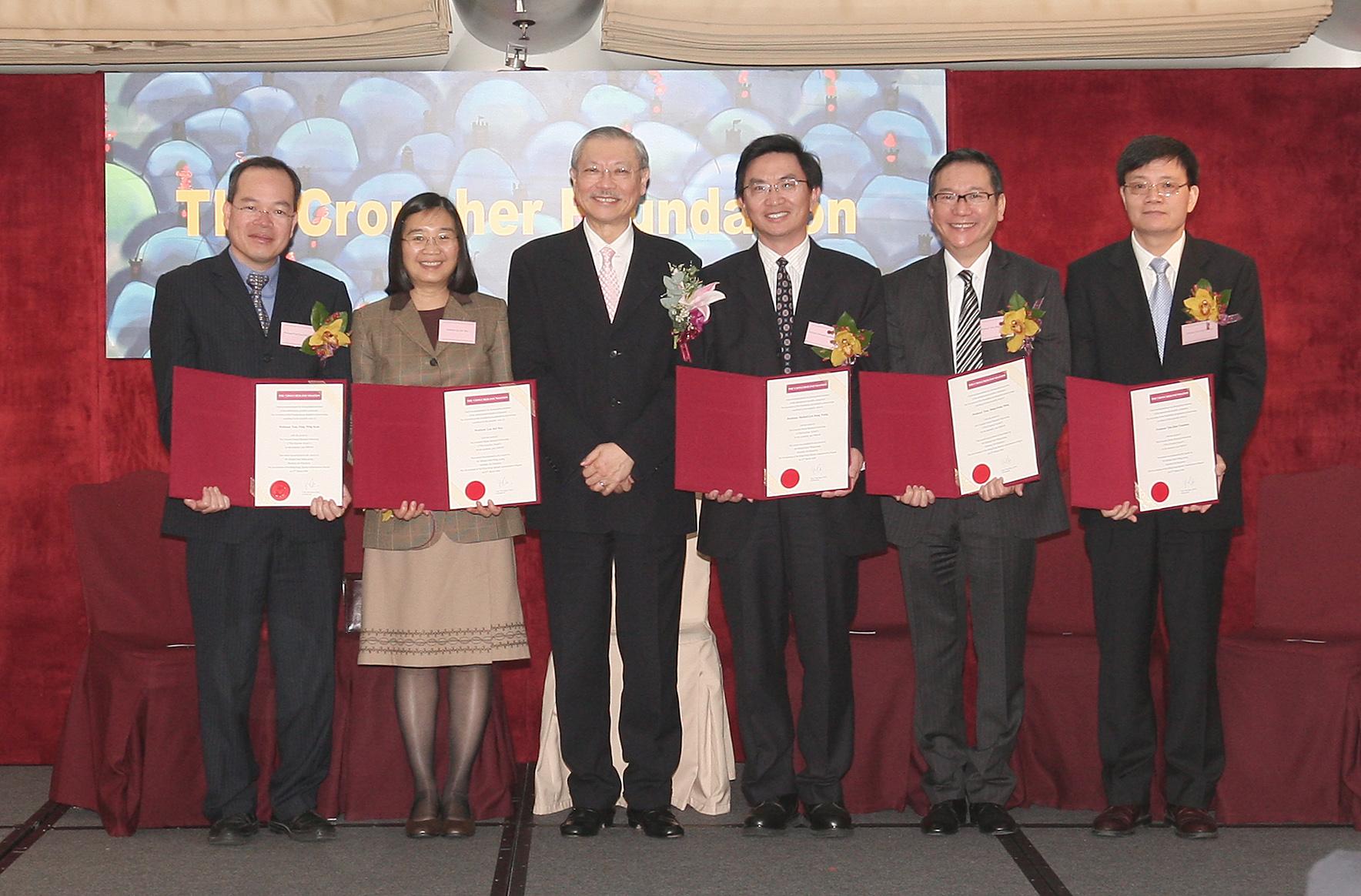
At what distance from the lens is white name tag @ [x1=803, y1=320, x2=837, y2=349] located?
12.6 feet

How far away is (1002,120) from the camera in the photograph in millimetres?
5180

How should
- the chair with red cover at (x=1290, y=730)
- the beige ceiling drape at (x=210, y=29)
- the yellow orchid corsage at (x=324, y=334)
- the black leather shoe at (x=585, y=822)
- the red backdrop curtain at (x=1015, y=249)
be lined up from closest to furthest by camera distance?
the yellow orchid corsage at (x=324, y=334) < the black leather shoe at (x=585, y=822) < the chair with red cover at (x=1290, y=730) < the beige ceiling drape at (x=210, y=29) < the red backdrop curtain at (x=1015, y=249)

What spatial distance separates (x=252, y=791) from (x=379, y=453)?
1.15 m

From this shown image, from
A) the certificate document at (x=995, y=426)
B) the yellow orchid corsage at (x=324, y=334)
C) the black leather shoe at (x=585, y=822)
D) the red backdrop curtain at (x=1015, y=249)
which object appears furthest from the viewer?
the red backdrop curtain at (x=1015, y=249)

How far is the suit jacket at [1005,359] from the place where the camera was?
3.88 m

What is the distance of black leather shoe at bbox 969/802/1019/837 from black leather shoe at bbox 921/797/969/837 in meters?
0.07

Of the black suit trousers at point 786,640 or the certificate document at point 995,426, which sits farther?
the black suit trousers at point 786,640

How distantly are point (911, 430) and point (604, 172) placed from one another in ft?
3.91

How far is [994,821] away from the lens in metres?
3.91

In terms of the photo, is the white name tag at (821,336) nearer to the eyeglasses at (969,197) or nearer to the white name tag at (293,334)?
the eyeglasses at (969,197)

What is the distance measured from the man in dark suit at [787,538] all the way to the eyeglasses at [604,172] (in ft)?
1.19

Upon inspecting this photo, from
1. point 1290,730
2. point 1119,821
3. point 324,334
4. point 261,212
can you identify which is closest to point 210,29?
point 261,212

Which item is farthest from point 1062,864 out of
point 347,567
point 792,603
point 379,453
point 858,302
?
point 347,567

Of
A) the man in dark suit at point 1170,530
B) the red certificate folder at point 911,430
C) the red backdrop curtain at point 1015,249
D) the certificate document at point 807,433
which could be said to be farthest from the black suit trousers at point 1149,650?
the red backdrop curtain at point 1015,249
